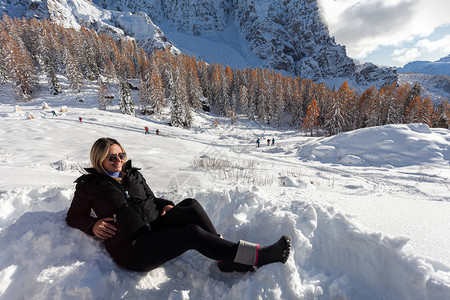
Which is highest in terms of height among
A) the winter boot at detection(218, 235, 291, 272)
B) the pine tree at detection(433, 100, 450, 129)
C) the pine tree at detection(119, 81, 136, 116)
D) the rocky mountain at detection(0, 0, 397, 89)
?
the rocky mountain at detection(0, 0, 397, 89)

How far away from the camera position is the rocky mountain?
4156 inches

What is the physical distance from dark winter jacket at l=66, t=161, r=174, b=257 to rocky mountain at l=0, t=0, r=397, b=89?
119 m

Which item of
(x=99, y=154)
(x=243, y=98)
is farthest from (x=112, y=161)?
(x=243, y=98)

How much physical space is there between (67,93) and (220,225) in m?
56.1

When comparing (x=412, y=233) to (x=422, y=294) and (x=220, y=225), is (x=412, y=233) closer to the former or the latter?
(x=422, y=294)

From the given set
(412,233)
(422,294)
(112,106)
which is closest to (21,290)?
(422,294)

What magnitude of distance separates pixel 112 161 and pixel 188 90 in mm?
52352

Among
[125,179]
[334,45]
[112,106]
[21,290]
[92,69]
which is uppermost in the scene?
[334,45]

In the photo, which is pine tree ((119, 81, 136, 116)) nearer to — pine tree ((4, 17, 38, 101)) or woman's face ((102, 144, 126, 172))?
pine tree ((4, 17, 38, 101))

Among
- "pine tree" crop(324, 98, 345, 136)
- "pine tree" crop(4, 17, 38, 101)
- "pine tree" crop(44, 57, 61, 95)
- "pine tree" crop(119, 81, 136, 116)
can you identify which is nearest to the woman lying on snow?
"pine tree" crop(324, 98, 345, 136)

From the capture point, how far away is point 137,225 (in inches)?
86.5

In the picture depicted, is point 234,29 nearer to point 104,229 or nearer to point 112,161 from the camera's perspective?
point 112,161

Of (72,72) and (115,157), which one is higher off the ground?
(72,72)

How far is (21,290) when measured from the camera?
72.4 inches
